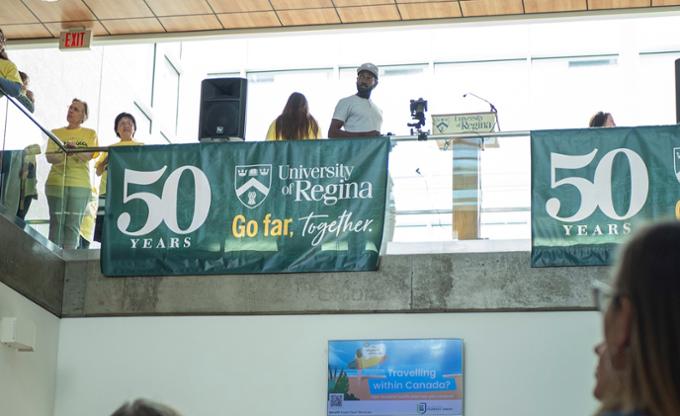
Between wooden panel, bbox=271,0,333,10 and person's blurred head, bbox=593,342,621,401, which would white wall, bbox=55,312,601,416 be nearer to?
wooden panel, bbox=271,0,333,10

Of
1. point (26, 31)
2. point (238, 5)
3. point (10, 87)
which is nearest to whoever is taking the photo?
point (10, 87)

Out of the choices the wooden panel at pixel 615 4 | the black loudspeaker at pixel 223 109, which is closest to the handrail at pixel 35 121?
the black loudspeaker at pixel 223 109

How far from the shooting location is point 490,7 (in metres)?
10.3

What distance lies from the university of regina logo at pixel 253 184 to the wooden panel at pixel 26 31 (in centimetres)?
300

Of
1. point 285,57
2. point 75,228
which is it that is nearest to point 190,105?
point 285,57

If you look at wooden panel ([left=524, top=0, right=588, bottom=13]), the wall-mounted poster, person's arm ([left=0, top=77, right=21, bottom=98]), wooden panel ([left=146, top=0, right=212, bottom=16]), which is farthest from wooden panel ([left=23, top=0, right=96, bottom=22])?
the wall-mounted poster

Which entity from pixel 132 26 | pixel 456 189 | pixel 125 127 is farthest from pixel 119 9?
pixel 456 189

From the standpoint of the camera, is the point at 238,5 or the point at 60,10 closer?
the point at 238,5

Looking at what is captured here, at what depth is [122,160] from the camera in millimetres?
9312

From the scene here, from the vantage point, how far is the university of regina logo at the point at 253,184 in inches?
353

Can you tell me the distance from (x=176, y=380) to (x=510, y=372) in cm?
243

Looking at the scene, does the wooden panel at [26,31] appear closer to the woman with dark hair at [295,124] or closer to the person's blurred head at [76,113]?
the person's blurred head at [76,113]

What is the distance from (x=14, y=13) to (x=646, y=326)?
32.3 ft

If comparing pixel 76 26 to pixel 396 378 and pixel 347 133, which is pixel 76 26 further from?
pixel 396 378
